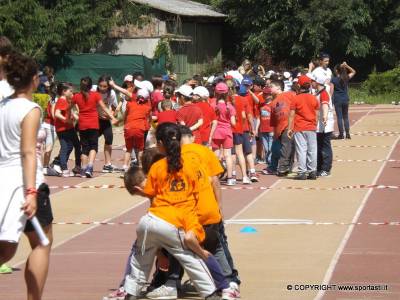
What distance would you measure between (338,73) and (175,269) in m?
17.9

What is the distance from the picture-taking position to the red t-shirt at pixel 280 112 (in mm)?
18484

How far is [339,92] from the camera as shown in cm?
2611

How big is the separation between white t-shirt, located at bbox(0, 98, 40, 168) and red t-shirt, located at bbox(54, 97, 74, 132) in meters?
11.2

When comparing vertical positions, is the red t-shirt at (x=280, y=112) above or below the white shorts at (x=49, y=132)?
above

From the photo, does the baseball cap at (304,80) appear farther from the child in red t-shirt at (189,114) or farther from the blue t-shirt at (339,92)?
the blue t-shirt at (339,92)

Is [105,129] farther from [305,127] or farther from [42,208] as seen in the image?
[42,208]

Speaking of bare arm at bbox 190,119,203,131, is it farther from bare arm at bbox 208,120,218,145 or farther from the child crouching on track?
the child crouching on track

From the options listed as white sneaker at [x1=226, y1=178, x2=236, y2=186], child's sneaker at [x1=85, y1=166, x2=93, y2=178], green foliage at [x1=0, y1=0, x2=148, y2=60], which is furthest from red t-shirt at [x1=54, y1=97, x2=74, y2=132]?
Answer: green foliage at [x1=0, y1=0, x2=148, y2=60]

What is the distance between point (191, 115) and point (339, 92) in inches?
430

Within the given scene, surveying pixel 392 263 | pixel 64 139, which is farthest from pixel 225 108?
pixel 392 263

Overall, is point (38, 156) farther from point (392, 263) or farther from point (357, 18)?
point (357, 18)

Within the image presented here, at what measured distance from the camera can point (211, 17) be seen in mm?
51562

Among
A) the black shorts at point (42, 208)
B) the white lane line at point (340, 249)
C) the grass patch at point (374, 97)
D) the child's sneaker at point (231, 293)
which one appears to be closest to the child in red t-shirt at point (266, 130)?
the white lane line at point (340, 249)

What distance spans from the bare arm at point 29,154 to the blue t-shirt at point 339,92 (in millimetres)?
19406
